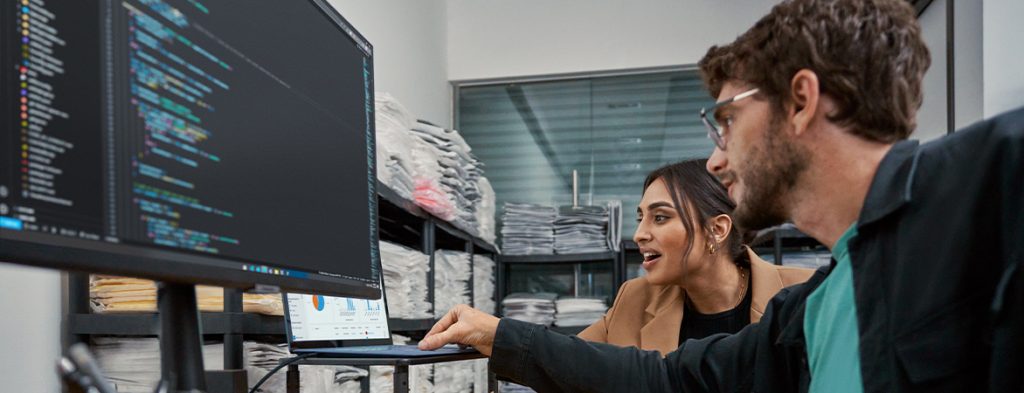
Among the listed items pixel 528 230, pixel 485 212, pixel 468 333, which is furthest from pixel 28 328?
pixel 528 230

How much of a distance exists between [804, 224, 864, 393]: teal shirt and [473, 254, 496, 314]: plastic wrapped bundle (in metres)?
2.86

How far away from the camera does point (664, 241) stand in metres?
2.45

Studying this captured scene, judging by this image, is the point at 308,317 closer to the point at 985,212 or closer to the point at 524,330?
the point at 524,330

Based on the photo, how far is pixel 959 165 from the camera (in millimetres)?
854

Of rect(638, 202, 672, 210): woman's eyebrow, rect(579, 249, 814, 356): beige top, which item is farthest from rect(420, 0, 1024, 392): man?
rect(638, 202, 672, 210): woman's eyebrow

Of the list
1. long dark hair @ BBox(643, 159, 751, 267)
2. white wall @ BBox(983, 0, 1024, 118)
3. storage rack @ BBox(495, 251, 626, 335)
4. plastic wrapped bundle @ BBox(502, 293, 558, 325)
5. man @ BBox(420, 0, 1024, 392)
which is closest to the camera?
man @ BBox(420, 0, 1024, 392)

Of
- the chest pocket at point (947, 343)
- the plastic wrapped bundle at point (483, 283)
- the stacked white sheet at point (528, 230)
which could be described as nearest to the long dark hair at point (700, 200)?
the chest pocket at point (947, 343)

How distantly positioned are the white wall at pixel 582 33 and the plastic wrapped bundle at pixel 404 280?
2.21m

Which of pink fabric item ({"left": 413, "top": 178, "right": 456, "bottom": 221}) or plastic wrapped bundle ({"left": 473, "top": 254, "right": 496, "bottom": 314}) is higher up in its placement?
pink fabric item ({"left": 413, "top": 178, "right": 456, "bottom": 221})

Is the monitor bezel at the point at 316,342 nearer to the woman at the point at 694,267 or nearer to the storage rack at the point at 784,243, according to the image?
the woman at the point at 694,267

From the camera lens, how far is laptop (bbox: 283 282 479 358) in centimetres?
156

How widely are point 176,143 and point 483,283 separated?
141 inches

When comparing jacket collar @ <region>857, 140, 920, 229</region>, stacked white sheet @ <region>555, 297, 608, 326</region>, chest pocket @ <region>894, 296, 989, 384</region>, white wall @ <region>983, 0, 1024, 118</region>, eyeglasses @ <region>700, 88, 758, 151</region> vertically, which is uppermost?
white wall @ <region>983, 0, 1024, 118</region>

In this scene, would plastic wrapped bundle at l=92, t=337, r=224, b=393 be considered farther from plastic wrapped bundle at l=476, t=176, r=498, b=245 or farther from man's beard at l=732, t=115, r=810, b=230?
plastic wrapped bundle at l=476, t=176, r=498, b=245
